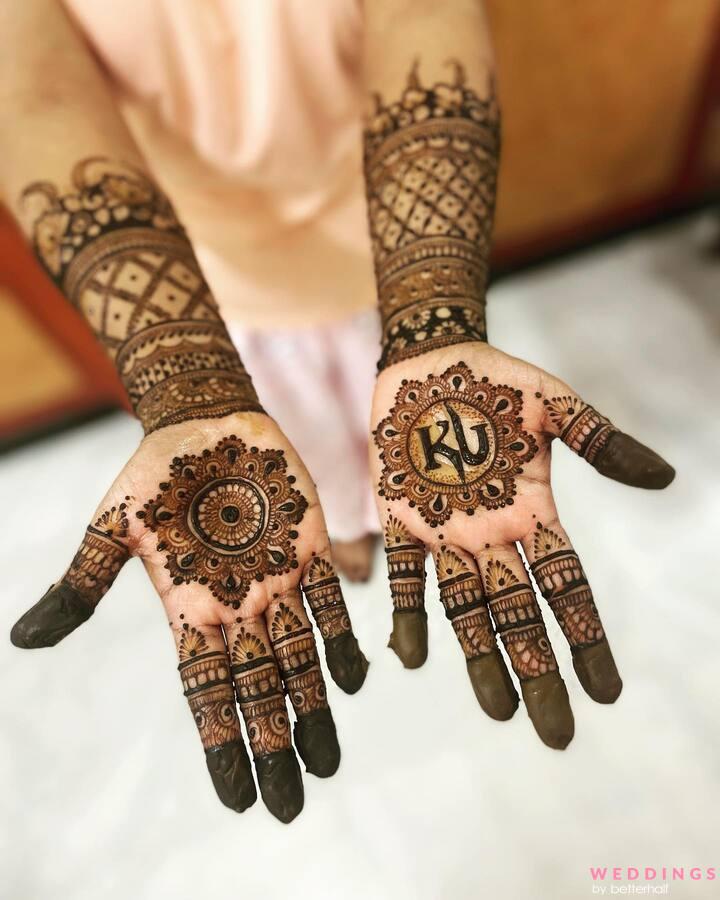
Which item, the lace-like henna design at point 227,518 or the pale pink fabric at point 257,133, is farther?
the pale pink fabric at point 257,133

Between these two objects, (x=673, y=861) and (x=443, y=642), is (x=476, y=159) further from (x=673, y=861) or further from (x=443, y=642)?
(x=673, y=861)

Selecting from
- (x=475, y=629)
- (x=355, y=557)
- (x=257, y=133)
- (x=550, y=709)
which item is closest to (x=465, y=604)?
(x=475, y=629)

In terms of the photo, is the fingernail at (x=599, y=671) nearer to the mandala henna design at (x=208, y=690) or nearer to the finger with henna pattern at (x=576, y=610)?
the finger with henna pattern at (x=576, y=610)

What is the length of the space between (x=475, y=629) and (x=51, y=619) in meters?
0.45

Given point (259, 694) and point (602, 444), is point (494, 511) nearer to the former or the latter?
point (602, 444)

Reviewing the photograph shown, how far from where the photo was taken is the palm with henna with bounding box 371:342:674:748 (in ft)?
2.26

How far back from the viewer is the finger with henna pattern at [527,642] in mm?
672

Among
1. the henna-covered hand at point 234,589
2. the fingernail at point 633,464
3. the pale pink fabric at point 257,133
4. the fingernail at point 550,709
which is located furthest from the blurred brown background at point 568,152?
the fingernail at point 550,709

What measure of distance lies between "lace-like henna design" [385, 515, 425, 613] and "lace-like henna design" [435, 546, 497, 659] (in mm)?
27

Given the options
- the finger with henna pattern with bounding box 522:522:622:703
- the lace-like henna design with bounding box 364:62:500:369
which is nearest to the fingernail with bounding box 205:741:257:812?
the finger with henna pattern with bounding box 522:522:622:703

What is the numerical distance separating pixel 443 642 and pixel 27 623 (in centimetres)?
65

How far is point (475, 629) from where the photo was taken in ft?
2.31

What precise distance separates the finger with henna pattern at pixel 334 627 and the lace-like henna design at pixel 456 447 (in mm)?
120

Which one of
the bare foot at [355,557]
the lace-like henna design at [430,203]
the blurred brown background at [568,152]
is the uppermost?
the lace-like henna design at [430,203]
